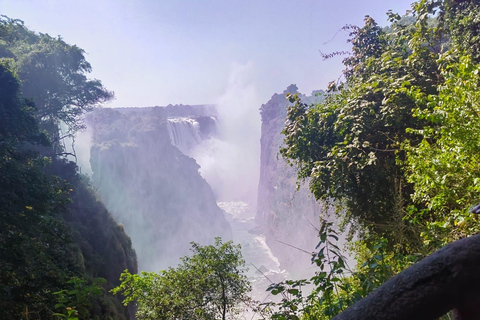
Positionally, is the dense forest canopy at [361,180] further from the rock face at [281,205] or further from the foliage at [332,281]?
the rock face at [281,205]

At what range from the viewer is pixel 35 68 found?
1961cm

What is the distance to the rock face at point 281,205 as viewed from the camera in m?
56.6

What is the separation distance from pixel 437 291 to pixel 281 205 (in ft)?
223

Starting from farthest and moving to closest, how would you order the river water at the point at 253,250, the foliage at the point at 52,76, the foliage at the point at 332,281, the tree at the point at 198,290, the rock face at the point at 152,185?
the river water at the point at 253,250
the rock face at the point at 152,185
the foliage at the point at 52,76
the tree at the point at 198,290
the foliage at the point at 332,281

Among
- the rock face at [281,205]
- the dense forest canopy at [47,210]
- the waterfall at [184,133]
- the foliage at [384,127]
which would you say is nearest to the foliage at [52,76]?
the dense forest canopy at [47,210]

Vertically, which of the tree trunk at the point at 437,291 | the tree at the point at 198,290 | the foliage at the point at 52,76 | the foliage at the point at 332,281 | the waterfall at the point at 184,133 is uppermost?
the waterfall at the point at 184,133

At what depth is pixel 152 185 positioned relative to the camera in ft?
172

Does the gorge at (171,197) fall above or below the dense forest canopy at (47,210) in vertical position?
above

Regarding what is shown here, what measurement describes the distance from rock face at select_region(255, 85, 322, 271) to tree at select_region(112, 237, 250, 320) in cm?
3339

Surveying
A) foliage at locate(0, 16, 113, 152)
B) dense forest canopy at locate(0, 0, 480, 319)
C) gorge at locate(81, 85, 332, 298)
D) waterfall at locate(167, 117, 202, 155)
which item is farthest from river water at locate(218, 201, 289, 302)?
dense forest canopy at locate(0, 0, 480, 319)

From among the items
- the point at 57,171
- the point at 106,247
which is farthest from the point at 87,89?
the point at 106,247

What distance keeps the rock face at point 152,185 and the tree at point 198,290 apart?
1408 inches

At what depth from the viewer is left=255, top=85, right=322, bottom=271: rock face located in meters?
56.6

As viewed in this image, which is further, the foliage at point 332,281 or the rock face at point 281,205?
the rock face at point 281,205
